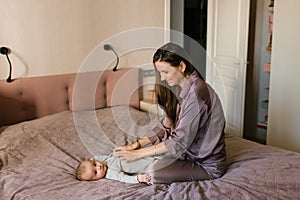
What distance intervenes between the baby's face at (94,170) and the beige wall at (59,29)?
109cm

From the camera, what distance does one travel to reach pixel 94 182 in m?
1.71

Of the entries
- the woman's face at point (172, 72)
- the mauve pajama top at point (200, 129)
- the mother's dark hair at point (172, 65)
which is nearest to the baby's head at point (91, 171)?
the mauve pajama top at point (200, 129)

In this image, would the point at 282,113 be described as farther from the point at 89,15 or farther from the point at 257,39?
the point at 89,15

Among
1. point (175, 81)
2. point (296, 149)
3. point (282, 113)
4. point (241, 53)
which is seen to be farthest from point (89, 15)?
point (296, 149)

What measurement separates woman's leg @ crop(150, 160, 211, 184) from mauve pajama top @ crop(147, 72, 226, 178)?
43mm

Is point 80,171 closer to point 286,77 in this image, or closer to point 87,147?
point 87,147

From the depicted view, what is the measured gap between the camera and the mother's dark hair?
1759 mm

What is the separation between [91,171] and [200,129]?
624 mm

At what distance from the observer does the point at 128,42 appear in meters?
3.10

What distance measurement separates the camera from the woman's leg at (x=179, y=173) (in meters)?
1.68

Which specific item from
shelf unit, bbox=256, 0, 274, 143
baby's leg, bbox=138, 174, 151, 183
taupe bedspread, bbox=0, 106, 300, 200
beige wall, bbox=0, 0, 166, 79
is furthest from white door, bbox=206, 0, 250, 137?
baby's leg, bbox=138, 174, 151, 183

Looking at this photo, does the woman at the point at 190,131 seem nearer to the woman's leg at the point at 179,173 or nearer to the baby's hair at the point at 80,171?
the woman's leg at the point at 179,173

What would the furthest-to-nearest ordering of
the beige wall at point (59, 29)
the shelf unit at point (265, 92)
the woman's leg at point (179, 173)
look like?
the shelf unit at point (265, 92)
the beige wall at point (59, 29)
the woman's leg at point (179, 173)

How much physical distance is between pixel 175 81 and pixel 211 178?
1.79ft
